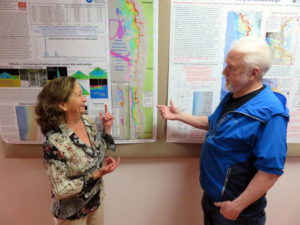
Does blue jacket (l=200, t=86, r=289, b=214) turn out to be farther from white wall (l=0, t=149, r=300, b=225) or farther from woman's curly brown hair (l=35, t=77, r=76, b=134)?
woman's curly brown hair (l=35, t=77, r=76, b=134)

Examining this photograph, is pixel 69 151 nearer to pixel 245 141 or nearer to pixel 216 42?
pixel 245 141

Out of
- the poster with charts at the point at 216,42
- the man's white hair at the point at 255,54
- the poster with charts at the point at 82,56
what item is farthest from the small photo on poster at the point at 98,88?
the man's white hair at the point at 255,54

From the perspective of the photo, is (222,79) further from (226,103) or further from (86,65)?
(86,65)

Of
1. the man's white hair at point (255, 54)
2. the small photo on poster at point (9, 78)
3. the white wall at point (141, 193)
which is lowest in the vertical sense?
the white wall at point (141, 193)

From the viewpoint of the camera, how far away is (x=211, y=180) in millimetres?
1135

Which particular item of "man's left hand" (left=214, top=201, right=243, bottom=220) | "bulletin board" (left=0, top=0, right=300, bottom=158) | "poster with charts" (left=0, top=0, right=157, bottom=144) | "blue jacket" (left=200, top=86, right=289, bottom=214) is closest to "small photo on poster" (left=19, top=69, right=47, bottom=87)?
"poster with charts" (left=0, top=0, right=157, bottom=144)

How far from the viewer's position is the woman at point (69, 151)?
3.33 feet

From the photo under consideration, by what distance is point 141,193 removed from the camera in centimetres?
158

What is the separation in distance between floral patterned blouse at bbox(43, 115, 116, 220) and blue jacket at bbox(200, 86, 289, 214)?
0.59m

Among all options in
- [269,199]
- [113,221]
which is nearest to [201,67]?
[269,199]

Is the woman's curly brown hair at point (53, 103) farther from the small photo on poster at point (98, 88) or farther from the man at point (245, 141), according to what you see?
the man at point (245, 141)

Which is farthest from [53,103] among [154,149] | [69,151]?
[154,149]

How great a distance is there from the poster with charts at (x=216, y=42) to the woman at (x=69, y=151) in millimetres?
544

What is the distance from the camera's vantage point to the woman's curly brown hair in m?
1.03
